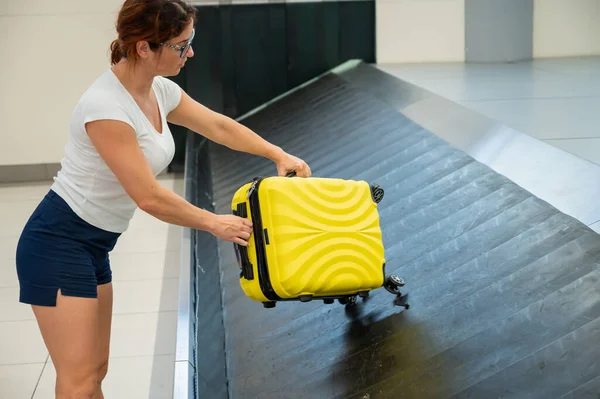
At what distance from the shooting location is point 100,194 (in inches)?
80.2

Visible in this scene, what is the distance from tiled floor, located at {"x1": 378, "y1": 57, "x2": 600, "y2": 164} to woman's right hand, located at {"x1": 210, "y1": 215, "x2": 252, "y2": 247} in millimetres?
1726

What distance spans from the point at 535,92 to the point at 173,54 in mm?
4014

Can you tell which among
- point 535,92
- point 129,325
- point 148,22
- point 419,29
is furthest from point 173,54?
point 419,29

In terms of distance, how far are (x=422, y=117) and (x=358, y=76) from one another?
241 centimetres

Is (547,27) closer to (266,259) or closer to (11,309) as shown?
(11,309)

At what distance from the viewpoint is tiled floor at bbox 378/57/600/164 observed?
3938 millimetres

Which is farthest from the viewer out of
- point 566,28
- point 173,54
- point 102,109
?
point 566,28

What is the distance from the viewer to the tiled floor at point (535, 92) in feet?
12.9

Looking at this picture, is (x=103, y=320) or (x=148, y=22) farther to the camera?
(x=103, y=320)

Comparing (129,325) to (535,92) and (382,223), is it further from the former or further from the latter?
(535,92)

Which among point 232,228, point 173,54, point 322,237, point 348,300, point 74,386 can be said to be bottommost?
point 348,300

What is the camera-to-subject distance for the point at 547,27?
25.7ft

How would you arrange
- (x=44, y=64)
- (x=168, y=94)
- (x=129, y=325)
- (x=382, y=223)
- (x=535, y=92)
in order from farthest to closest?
(x=44, y=64) → (x=535, y=92) → (x=129, y=325) → (x=382, y=223) → (x=168, y=94)

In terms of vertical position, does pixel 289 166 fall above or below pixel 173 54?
below
